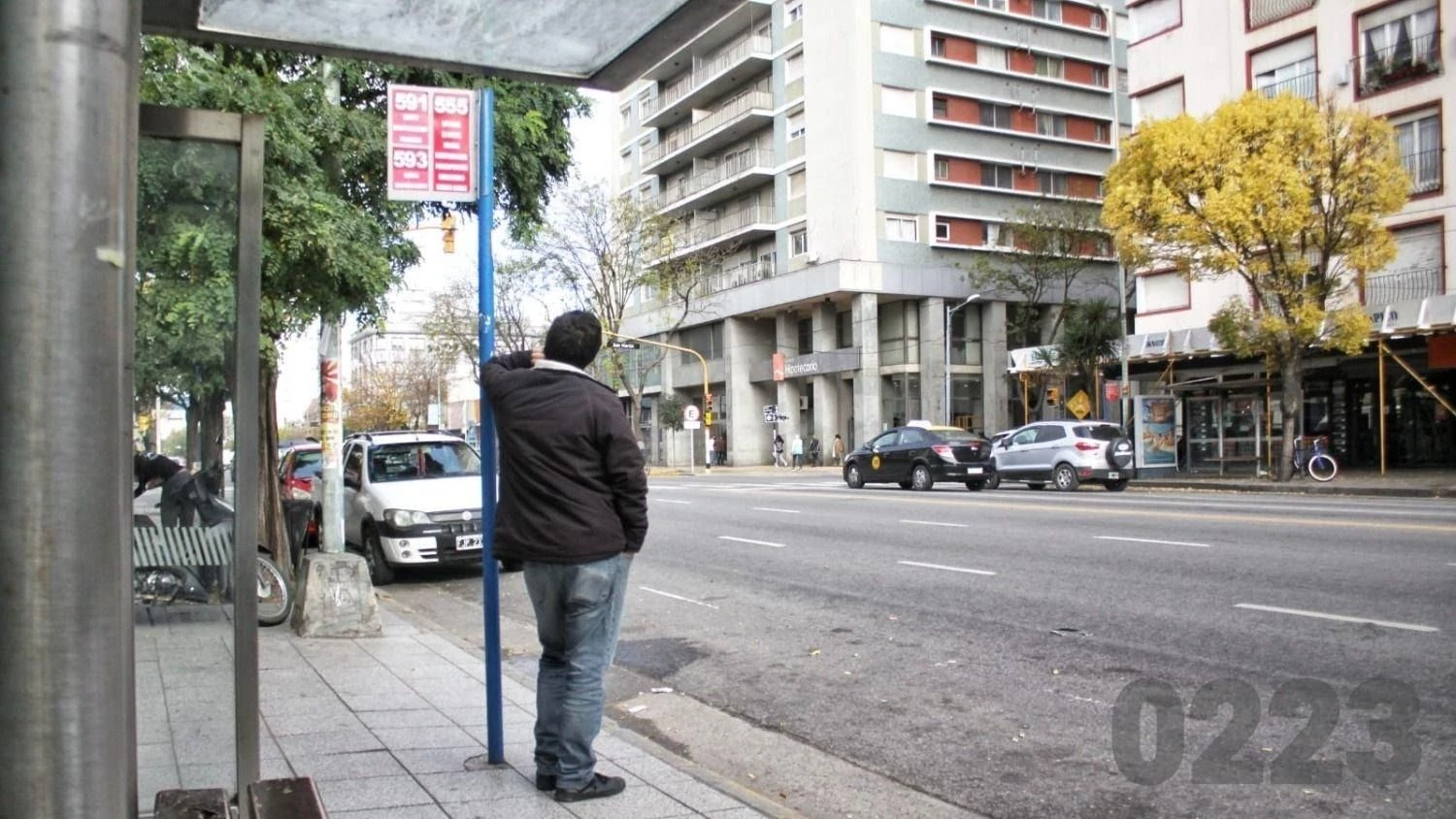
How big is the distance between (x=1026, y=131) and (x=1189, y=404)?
22078 mm

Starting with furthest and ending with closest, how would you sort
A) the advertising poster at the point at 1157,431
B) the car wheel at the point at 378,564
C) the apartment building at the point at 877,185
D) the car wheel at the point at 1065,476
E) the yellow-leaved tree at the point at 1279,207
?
the apartment building at the point at 877,185 < the advertising poster at the point at 1157,431 < the car wheel at the point at 1065,476 < the yellow-leaved tree at the point at 1279,207 < the car wheel at the point at 378,564

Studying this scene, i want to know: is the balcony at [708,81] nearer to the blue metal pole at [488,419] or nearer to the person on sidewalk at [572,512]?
the blue metal pole at [488,419]

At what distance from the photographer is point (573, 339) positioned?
4.45 metres

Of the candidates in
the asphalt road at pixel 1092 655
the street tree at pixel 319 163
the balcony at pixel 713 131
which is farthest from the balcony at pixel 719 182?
the street tree at pixel 319 163

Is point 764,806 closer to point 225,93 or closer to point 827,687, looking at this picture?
point 827,687

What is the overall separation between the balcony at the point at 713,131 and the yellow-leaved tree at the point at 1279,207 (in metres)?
27.0

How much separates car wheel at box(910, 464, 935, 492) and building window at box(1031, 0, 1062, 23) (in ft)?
105

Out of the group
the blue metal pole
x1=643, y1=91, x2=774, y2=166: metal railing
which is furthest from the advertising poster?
the blue metal pole

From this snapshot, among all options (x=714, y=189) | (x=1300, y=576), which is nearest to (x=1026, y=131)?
(x=714, y=189)

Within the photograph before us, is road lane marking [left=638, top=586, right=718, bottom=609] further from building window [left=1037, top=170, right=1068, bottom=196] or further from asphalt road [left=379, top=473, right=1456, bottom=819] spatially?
building window [left=1037, top=170, right=1068, bottom=196]

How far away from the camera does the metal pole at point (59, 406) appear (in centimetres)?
153

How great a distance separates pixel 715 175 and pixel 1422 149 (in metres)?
32.1

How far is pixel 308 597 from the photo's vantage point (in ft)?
27.7

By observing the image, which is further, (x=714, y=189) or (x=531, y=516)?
(x=714, y=189)
